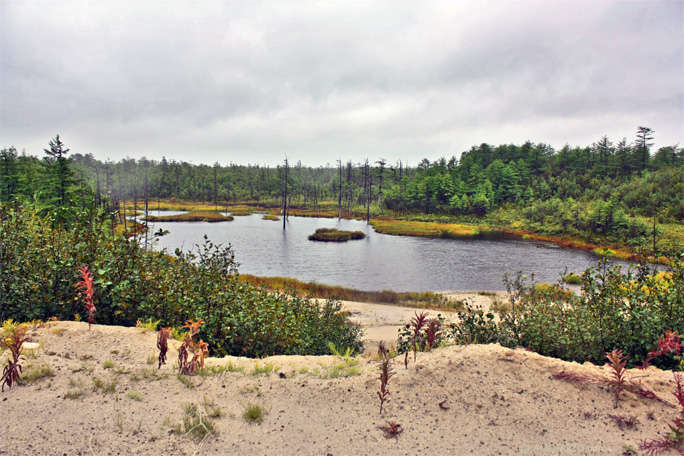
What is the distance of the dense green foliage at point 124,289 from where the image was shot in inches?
227

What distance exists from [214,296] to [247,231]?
50.8 m

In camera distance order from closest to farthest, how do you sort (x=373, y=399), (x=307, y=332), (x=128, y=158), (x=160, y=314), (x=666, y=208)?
(x=373, y=399), (x=160, y=314), (x=307, y=332), (x=666, y=208), (x=128, y=158)

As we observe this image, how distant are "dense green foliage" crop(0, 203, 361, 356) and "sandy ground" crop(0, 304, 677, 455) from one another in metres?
0.94

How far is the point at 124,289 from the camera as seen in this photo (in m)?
6.03

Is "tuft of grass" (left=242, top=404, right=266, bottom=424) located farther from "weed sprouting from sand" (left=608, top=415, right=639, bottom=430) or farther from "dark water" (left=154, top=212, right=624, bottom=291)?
"dark water" (left=154, top=212, right=624, bottom=291)

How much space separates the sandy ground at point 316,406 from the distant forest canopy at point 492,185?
3602 cm

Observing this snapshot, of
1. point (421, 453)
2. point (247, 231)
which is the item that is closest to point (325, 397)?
point (421, 453)

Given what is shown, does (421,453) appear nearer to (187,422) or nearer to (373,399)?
(373,399)

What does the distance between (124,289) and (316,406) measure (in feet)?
13.6

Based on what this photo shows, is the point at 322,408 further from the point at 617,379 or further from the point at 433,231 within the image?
the point at 433,231

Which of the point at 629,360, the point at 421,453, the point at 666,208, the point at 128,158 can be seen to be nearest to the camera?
the point at 421,453

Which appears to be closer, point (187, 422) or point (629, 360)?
point (187, 422)

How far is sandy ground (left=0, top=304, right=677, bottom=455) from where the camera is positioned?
3.37 metres

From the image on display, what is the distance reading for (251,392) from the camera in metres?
4.24
